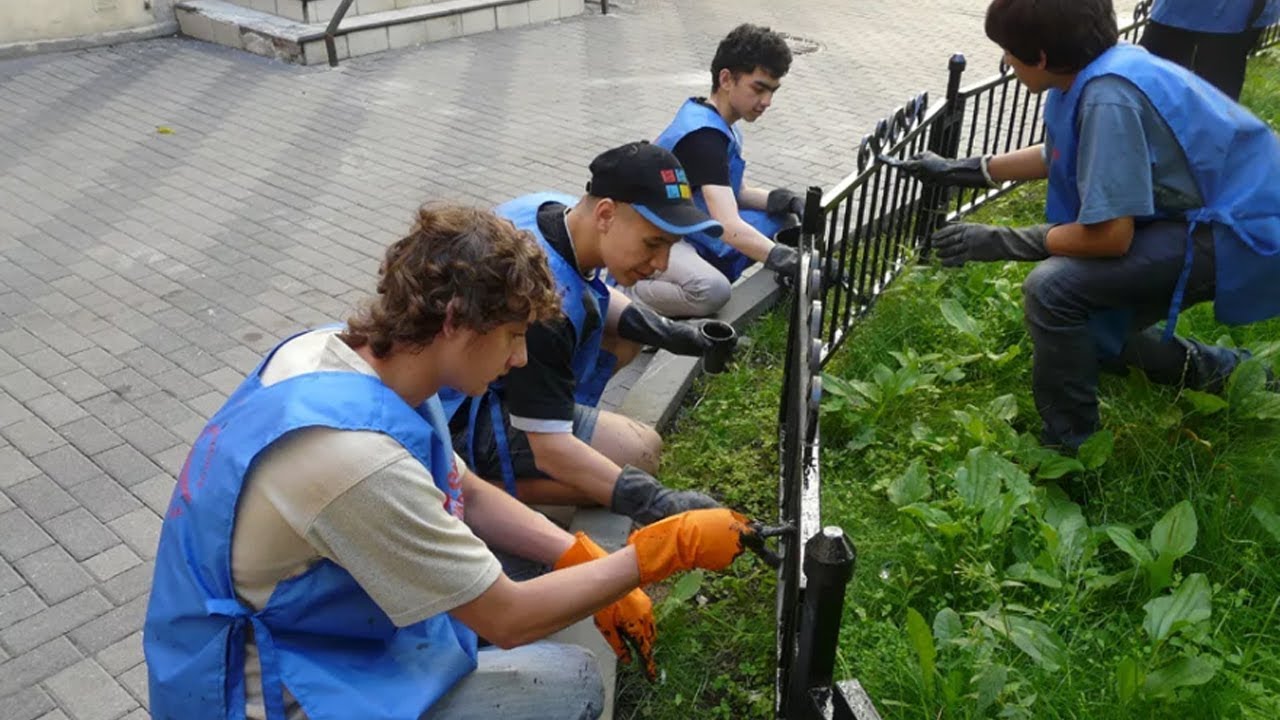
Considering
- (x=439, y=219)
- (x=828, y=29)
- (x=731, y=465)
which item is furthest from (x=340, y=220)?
(x=828, y=29)

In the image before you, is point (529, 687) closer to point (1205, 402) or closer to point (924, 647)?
point (924, 647)

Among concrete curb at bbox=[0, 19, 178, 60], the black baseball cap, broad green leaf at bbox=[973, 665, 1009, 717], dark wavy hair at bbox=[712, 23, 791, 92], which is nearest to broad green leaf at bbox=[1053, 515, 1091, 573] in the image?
broad green leaf at bbox=[973, 665, 1009, 717]

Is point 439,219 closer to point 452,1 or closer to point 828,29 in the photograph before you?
point 452,1

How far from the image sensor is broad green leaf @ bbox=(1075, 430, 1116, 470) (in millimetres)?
3168

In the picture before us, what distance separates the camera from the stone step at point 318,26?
8.49m

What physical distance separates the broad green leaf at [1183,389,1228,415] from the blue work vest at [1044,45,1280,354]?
1.19 ft

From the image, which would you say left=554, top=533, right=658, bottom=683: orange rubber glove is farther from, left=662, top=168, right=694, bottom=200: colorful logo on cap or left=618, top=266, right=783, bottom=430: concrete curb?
left=618, top=266, right=783, bottom=430: concrete curb

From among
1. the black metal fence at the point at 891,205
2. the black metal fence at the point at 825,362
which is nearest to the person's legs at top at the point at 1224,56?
the black metal fence at the point at 825,362

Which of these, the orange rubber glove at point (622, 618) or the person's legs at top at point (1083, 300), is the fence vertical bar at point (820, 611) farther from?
the person's legs at top at point (1083, 300)

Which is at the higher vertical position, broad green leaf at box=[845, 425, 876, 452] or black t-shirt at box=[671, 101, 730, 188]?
black t-shirt at box=[671, 101, 730, 188]

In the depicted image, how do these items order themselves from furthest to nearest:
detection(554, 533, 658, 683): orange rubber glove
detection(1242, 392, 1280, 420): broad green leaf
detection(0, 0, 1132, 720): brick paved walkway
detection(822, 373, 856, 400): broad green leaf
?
detection(822, 373, 856, 400): broad green leaf < detection(1242, 392, 1280, 420): broad green leaf < detection(0, 0, 1132, 720): brick paved walkway < detection(554, 533, 658, 683): orange rubber glove

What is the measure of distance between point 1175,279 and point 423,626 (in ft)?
7.43

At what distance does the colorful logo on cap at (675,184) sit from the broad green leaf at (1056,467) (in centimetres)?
136

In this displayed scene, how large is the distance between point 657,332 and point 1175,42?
349 cm
